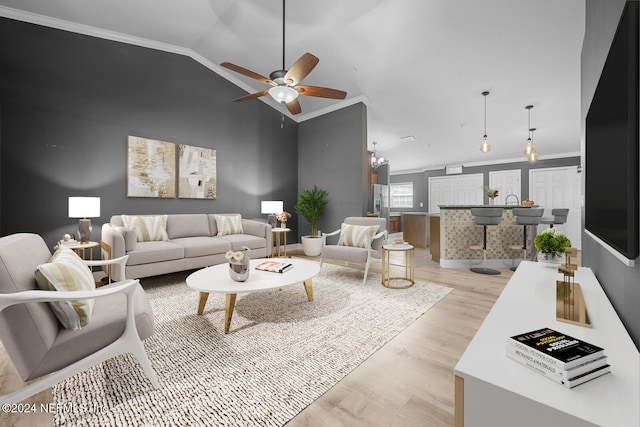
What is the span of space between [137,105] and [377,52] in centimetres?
377

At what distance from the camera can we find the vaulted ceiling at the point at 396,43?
3.03 meters

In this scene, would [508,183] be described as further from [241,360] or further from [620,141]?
[241,360]

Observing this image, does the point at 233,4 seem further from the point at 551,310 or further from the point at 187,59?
the point at 551,310

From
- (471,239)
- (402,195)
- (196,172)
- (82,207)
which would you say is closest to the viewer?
(82,207)

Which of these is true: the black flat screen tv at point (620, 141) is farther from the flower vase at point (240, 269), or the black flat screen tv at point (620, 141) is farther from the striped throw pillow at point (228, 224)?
the striped throw pillow at point (228, 224)

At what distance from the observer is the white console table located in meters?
0.61

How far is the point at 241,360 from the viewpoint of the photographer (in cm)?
175

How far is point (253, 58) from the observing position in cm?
450

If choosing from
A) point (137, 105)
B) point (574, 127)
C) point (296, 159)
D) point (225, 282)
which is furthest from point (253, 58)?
point (574, 127)

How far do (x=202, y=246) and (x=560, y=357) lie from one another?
12.4 ft

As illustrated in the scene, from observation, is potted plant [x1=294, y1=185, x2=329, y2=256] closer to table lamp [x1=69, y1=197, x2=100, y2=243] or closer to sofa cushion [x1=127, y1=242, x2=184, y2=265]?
sofa cushion [x1=127, y1=242, x2=184, y2=265]

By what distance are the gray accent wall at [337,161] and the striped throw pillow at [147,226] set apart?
10.3 ft

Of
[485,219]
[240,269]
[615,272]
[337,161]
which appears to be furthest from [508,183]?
[240,269]

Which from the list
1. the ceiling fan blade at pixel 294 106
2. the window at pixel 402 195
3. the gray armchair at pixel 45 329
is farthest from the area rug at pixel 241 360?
the window at pixel 402 195
